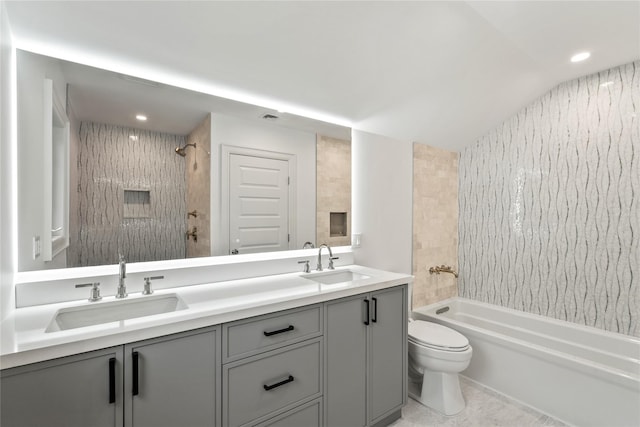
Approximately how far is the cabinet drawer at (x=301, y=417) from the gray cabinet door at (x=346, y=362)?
6 cm

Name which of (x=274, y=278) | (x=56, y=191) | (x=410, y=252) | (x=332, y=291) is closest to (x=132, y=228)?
(x=56, y=191)

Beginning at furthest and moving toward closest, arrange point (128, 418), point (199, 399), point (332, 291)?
point (332, 291), point (199, 399), point (128, 418)

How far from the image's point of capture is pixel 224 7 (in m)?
1.39

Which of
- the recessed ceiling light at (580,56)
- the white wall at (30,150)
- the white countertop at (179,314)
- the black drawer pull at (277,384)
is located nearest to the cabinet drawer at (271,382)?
the black drawer pull at (277,384)

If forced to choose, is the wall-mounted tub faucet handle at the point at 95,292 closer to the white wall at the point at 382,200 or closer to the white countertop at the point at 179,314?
the white countertop at the point at 179,314

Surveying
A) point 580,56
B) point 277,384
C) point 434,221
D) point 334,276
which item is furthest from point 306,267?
point 580,56

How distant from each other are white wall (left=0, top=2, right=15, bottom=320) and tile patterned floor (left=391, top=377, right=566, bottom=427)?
85.0 inches

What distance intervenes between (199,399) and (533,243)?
2.88 m

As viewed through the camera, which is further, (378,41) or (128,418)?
(378,41)

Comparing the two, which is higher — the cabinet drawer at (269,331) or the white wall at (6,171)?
the white wall at (6,171)

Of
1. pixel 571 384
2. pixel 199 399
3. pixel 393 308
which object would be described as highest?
pixel 393 308

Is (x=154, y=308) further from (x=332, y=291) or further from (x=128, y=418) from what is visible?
(x=332, y=291)

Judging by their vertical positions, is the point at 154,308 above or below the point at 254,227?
below

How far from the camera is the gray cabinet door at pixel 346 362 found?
1.65 meters
